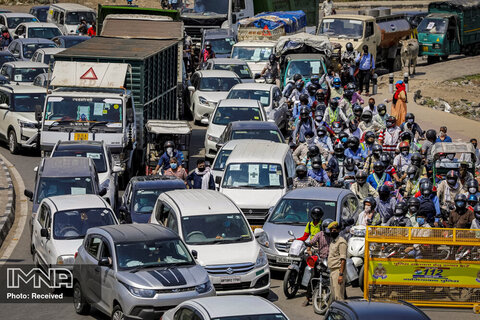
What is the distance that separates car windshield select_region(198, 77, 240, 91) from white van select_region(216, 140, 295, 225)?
11.5 meters

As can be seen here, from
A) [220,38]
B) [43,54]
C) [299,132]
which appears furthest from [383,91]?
[299,132]

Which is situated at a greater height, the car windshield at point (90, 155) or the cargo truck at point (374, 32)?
the car windshield at point (90, 155)

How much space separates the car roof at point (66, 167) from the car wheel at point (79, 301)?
507 centimetres

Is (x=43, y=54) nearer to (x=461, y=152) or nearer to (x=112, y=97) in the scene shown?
(x=112, y=97)

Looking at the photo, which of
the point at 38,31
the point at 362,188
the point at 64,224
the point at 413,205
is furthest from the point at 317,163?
the point at 38,31

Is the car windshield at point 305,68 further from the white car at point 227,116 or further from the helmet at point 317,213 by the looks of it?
the helmet at point 317,213

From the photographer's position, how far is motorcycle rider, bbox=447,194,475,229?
57.5 ft

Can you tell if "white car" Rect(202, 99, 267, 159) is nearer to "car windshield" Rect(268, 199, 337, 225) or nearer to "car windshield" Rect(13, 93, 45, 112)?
"car windshield" Rect(13, 93, 45, 112)

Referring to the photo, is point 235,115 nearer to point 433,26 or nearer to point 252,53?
point 252,53

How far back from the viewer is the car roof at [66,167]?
2055 centimetres

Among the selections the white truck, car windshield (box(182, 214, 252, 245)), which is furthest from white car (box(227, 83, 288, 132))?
car windshield (box(182, 214, 252, 245))

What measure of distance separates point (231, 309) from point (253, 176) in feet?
30.9

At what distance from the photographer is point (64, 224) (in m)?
17.4

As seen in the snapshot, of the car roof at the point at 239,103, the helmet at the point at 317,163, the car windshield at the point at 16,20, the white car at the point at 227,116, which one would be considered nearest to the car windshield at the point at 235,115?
the white car at the point at 227,116
